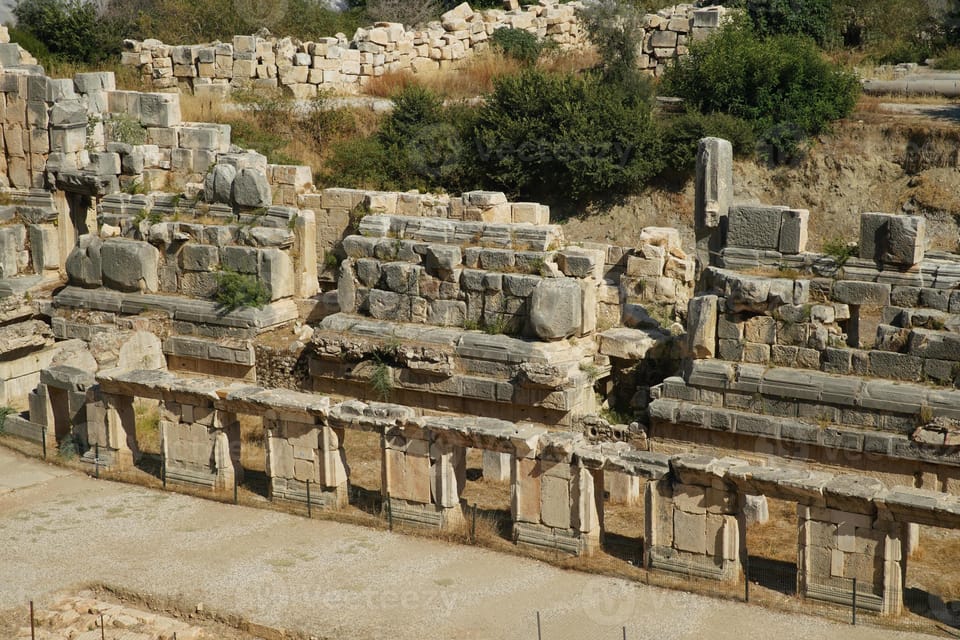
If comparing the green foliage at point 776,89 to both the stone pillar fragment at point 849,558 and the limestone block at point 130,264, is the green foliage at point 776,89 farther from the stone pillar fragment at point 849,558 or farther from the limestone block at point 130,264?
the stone pillar fragment at point 849,558

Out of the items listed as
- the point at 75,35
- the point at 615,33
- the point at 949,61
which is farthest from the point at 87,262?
the point at 949,61

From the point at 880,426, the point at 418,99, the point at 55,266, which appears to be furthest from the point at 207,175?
the point at 880,426

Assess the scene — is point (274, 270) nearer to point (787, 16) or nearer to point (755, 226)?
point (755, 226)

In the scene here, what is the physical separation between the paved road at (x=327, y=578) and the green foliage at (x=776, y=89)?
653 inches

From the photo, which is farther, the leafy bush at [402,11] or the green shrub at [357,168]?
the leafy bush at [402,11]

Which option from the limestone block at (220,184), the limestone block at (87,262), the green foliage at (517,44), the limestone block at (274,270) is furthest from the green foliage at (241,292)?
the green foliage at (517,44)

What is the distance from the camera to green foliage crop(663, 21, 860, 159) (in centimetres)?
2861

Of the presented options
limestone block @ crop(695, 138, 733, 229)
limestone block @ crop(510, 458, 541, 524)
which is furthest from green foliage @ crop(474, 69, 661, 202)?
limestone block @ crop(510, 458, 541, 524)

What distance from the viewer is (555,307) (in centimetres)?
1723

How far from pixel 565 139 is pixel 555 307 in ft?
35.9

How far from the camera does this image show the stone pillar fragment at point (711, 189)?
17.2 metres

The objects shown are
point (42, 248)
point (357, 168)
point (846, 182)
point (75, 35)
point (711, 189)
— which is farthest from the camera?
point (75, 35)

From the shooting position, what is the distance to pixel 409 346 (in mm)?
18125

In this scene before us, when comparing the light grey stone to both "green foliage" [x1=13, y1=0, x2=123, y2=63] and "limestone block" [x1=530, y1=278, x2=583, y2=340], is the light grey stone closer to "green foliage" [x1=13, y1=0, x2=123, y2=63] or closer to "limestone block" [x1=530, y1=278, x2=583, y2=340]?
"limestone block" [x1=530, y1=278, x2=583, y2=340]
